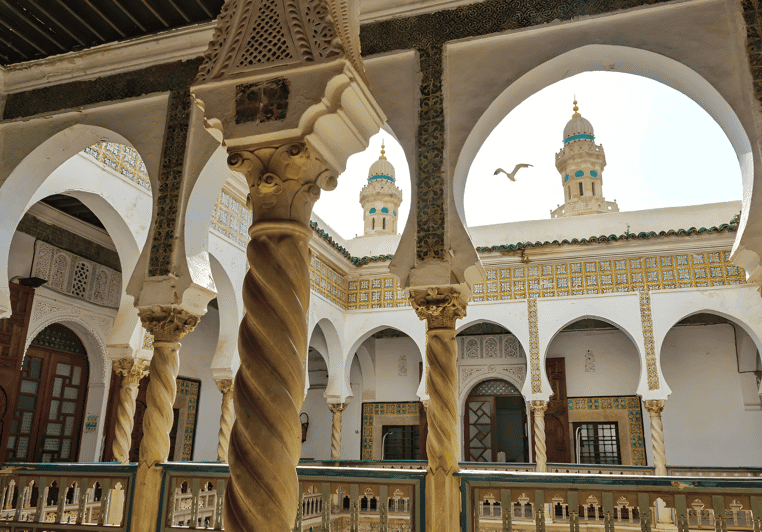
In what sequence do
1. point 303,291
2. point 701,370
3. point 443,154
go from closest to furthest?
1. point 303,291
2. point 443,154
3. point 701,370

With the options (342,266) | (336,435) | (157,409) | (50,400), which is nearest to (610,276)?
(342,266)

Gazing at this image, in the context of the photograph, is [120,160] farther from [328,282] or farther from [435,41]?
[435,41]

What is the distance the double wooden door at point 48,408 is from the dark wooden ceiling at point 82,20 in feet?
16.7

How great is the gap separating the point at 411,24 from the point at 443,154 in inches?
48.4

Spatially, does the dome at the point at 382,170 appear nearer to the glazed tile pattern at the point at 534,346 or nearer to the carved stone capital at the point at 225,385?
the glazed tile pattern at the point at 534,346

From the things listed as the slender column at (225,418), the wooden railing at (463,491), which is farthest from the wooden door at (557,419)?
the wooden railing at (463,491)

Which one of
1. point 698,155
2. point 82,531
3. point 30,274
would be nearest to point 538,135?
point 698,155

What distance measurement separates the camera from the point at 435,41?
501cm

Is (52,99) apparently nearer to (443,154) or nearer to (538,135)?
(443,154)

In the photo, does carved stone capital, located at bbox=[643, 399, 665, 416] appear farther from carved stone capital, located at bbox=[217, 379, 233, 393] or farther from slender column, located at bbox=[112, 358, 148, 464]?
slender column, located at bbox=[112, 358, 148, 464]

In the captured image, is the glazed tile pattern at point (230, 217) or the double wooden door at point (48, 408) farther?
the glazed tile pattern at point (230, 217)

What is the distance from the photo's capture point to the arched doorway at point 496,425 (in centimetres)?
1359

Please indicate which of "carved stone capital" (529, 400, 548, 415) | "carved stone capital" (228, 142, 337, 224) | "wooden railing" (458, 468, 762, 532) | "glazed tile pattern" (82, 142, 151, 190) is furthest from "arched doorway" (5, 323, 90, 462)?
"carved stone capital" (228, 142, 337, 224)

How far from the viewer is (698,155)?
1644 cm
